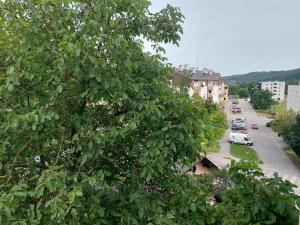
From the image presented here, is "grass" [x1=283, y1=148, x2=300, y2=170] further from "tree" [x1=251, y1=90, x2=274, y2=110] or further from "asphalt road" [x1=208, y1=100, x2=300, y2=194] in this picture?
"tree" [x1=251, y1=90, x2=274, y2=110]

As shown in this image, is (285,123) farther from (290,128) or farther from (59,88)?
(59,88)

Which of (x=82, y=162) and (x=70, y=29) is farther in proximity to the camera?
(x=70, y=29)

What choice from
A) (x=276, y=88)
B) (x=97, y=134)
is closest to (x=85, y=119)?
(x=97, y=134)

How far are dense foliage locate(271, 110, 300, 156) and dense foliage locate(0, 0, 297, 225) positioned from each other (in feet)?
60.6

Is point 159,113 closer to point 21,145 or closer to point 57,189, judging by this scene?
point 57,189

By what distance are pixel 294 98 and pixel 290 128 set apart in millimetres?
9820

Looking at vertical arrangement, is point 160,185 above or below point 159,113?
below

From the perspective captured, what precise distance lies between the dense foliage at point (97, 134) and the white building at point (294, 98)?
92.7 feet

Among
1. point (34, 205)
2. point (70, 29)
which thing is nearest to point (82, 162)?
point (34, 205)

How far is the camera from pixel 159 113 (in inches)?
96.0

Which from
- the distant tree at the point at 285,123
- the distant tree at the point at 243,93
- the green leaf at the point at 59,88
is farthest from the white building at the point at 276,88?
the green leaf at the point at 59,88

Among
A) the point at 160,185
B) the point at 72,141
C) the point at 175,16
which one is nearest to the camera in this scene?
the point at 72,141

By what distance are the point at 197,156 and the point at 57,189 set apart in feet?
3.66

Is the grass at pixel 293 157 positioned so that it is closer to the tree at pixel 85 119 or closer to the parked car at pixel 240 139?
the parked car at pixel 240 139
